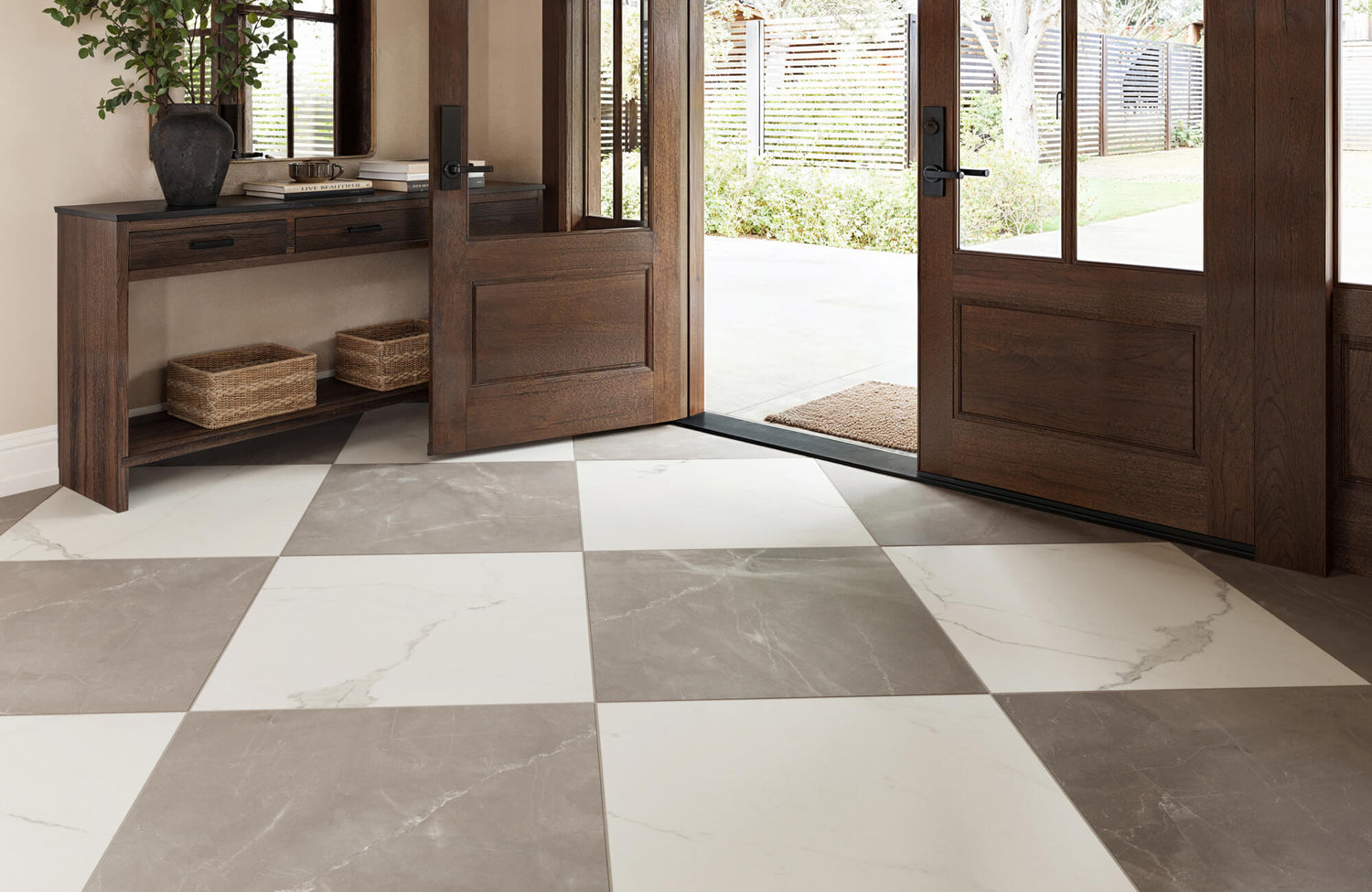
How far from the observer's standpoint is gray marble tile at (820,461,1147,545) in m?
3.40

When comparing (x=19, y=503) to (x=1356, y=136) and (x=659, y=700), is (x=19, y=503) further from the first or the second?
(x=1356, y=136)

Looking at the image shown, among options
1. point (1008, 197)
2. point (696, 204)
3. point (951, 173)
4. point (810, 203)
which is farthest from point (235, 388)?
point (810, 203)

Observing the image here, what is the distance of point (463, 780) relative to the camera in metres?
2.09

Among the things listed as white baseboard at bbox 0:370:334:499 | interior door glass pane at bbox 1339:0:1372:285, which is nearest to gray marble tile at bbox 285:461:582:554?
white baseboard at bbox 0:370:334:499

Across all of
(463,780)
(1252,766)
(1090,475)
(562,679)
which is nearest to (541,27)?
(1090,475)

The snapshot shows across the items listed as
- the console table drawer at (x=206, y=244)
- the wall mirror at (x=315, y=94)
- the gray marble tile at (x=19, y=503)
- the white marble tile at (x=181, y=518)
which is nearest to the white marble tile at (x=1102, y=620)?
the white marble tile at (x=181, y=518)

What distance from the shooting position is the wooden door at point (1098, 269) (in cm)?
320

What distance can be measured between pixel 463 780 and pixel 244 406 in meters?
2.26

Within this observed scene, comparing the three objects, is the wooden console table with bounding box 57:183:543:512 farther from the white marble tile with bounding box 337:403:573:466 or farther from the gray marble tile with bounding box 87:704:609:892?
the gray marble tile with bounding box 87:704:609:892

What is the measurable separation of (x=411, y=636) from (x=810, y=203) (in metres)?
9.39

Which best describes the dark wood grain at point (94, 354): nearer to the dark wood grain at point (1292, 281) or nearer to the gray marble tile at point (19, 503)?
the gray marble tile at point (19, 503)

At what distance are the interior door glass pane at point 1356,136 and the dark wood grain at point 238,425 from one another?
3.01 metres

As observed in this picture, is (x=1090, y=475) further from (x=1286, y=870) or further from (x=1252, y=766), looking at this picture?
(x=1286, y=870)

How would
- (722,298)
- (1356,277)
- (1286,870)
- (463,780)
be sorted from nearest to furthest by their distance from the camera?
(1286,870) → (463,780) → (1356,277) → (722,298)
